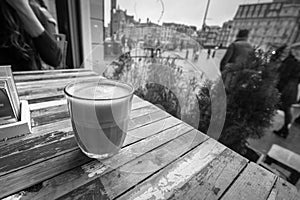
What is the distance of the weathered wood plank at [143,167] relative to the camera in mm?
272

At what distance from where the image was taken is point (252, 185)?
31 cm

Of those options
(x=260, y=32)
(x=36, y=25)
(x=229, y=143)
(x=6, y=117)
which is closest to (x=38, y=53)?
(x=36, y=25)

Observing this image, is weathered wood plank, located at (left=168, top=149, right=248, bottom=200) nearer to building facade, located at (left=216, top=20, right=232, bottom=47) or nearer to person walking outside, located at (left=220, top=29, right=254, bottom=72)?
person walking outside, located at (left=220, top=29, right=254, bottom=72)

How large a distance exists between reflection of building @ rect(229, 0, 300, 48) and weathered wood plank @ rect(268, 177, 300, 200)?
1.54m

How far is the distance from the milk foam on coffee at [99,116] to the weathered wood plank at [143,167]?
6 cm

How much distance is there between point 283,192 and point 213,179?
14 centimetres

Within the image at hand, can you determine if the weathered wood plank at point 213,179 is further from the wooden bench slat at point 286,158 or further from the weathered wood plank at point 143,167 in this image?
the wooden bench slat at point 286,158

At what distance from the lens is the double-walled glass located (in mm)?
277

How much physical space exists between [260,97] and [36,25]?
57.7 inches

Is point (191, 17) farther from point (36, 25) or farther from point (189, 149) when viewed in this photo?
point (36, 25)

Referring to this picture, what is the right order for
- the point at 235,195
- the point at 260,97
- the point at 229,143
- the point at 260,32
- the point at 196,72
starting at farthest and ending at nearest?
the point at 260,32, the point at 229,143, the point at 260,97, the point at 196,72, the point at 235,195

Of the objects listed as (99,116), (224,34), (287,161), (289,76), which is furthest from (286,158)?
(99,116)

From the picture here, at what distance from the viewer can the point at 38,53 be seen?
103 cm

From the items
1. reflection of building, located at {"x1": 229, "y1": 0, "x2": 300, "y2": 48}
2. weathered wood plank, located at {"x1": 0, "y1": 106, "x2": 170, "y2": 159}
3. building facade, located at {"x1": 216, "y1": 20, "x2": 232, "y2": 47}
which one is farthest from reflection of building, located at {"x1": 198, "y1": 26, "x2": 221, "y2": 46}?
weathered wood plank, located at {"x1": 0, "y1": 106, "x2": 170, "y2": 159}
